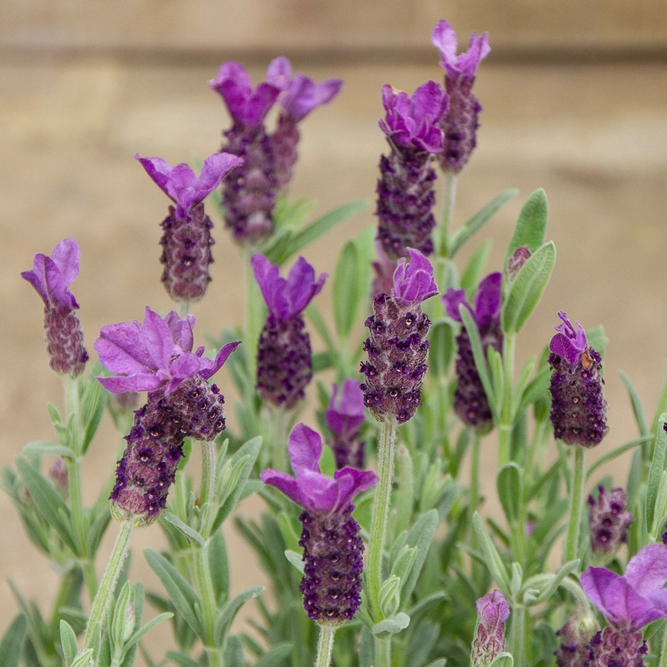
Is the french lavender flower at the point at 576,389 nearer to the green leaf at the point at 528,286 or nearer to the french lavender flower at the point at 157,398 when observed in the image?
the green leaf at the point at 528,286

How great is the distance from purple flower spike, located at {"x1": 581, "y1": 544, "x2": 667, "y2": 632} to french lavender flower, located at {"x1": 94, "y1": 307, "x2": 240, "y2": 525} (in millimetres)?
194

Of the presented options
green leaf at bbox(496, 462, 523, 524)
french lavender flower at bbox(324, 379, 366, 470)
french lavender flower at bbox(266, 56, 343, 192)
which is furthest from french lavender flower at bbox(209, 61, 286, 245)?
green leaf at bbox(496, 462, 523, 524)

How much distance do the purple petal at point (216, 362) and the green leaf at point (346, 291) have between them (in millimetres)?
405

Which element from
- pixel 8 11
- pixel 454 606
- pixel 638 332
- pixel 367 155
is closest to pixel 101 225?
pixel 367 155

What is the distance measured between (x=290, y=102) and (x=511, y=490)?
14.4 inches

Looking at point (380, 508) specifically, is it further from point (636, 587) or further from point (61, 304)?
point (61, 304)

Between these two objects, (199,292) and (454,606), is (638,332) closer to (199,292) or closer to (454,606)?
(454,606)

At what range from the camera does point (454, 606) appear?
76cm

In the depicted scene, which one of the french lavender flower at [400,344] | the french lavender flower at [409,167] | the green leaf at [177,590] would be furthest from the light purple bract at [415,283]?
the green leaf at [177,590]

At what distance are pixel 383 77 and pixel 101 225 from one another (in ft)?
2.99

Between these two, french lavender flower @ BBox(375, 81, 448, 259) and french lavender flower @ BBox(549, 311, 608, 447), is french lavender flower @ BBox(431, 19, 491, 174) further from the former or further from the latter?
french lavender flower @ BBox(549, 311, 608, 447)

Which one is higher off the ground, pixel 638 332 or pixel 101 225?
pixel 101 225

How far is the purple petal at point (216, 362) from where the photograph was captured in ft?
1.55

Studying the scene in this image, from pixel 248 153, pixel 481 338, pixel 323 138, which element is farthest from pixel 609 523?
pixel 323 138
